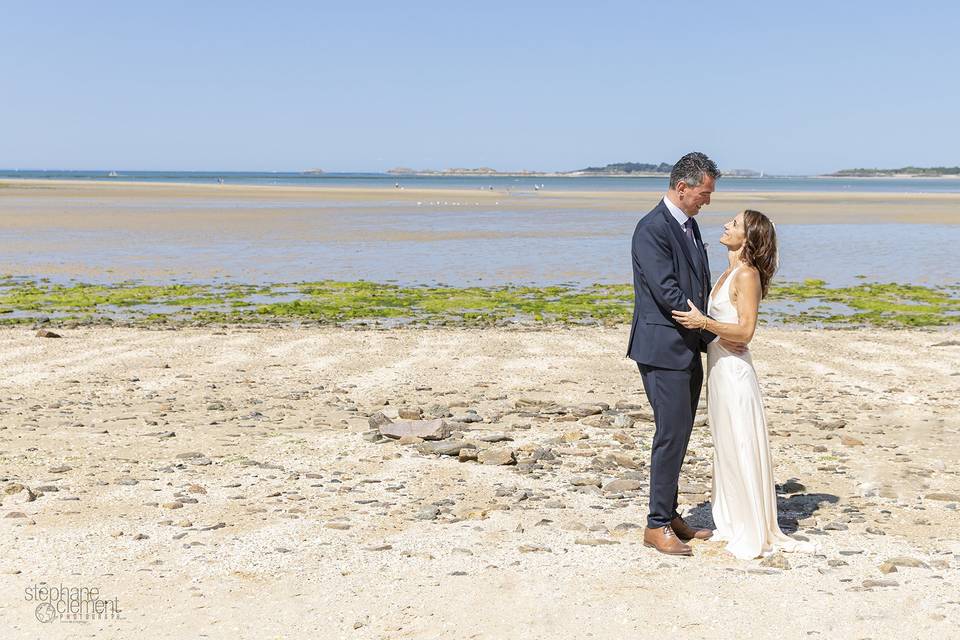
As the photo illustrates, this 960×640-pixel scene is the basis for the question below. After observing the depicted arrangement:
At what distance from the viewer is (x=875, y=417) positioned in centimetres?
972

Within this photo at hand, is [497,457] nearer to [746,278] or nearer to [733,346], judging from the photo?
[733,346]

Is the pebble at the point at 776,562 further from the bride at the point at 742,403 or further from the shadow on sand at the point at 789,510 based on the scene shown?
the shadow on sand at the point at 789,510

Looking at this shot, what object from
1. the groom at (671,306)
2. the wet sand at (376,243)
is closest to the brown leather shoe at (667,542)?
the groom at (671,306)

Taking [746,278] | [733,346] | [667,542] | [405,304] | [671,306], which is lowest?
[405,304]

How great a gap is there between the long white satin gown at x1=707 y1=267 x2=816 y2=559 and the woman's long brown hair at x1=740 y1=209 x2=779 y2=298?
168mm

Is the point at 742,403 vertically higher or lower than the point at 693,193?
lower

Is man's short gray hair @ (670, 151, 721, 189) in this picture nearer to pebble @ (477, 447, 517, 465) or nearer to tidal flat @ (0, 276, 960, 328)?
pebble @ (477, 447, 517, 465)

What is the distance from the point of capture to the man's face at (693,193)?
557 cm

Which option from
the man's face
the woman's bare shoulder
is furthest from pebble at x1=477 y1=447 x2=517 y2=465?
the man's face

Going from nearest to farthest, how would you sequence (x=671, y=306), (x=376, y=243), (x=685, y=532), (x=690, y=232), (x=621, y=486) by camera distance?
(x=671, y=306)
(x=690, y=232)
(x=685, y=532)
(x=621, y=486)
(x=376, y=243)

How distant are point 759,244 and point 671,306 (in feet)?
2.20

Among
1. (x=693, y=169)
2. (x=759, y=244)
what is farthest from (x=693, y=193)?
(x=759, y=244)

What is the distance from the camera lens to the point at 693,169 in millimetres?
5574

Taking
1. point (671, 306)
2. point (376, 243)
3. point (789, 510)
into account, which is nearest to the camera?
point (671, 306)
